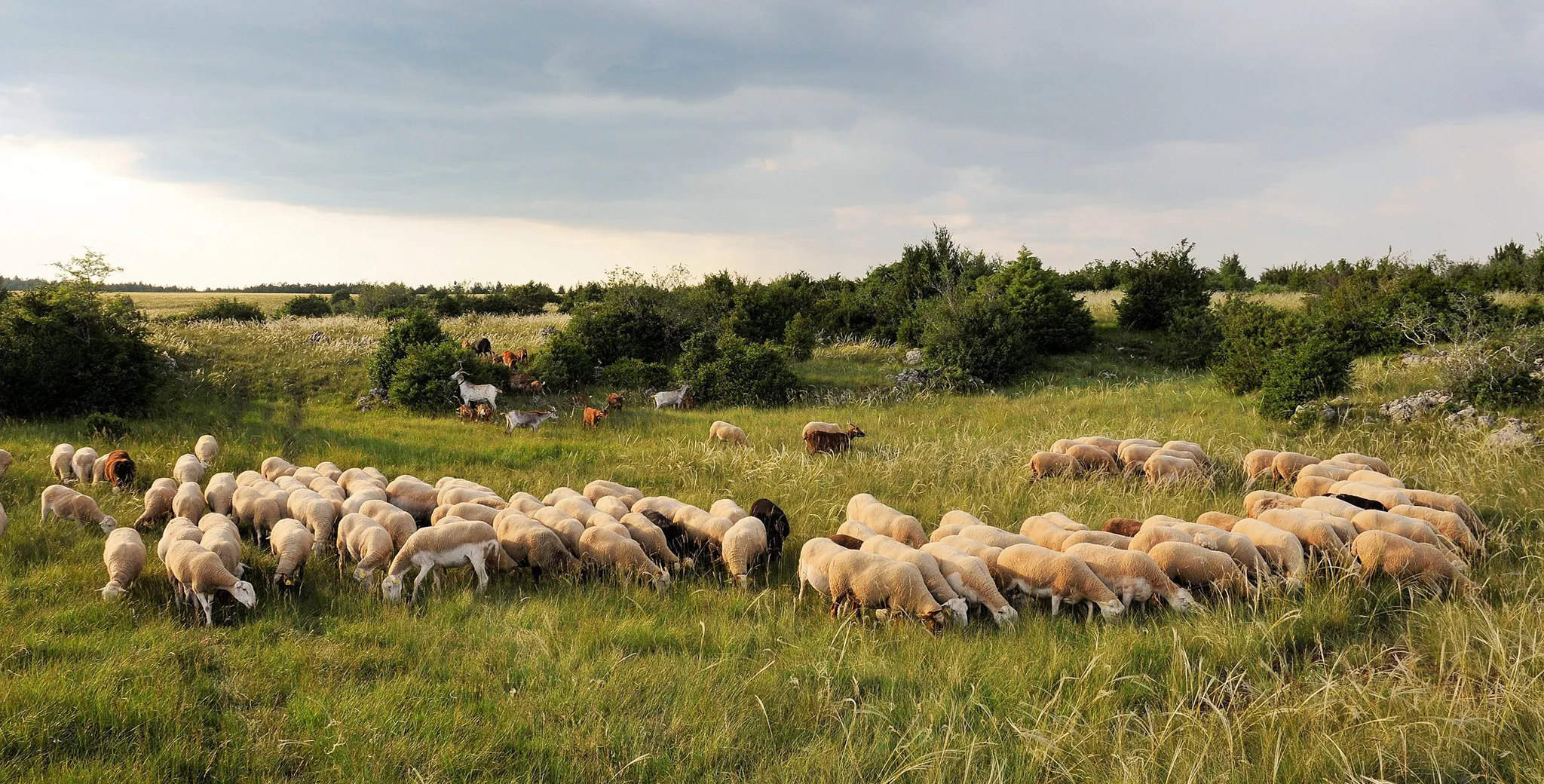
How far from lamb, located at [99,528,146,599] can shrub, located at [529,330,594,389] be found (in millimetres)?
12924

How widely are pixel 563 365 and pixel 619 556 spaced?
549 inches

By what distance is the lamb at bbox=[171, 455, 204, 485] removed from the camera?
11.5 metres

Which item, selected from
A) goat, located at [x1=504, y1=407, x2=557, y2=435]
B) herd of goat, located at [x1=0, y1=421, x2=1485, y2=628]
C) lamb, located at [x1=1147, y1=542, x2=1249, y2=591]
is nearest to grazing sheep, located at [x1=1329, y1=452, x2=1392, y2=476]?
herd of goat, located at [x1=0, y1=421, x2=1485, y2=628]

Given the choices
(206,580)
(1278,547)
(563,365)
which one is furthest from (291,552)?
(563,365)

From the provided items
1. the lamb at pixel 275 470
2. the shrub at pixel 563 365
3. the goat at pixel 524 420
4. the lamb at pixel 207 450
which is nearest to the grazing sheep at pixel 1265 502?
the goat at pixel 524 420

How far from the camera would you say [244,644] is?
624 cm

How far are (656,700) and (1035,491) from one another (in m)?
7.43

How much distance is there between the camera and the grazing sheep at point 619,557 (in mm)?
7801

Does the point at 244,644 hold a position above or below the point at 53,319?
below

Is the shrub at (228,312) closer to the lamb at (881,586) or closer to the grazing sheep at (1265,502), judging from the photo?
the lamb at (881,586)

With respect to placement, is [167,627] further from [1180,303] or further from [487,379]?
[1180,303]

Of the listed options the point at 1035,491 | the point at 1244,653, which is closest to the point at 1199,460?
the point at 1035,491

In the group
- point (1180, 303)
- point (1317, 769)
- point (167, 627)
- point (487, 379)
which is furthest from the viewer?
point (1180, 303)

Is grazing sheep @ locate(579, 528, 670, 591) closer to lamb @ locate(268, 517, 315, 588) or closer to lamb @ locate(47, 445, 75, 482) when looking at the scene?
lamb @ locate(268, 517, 315, 588)
